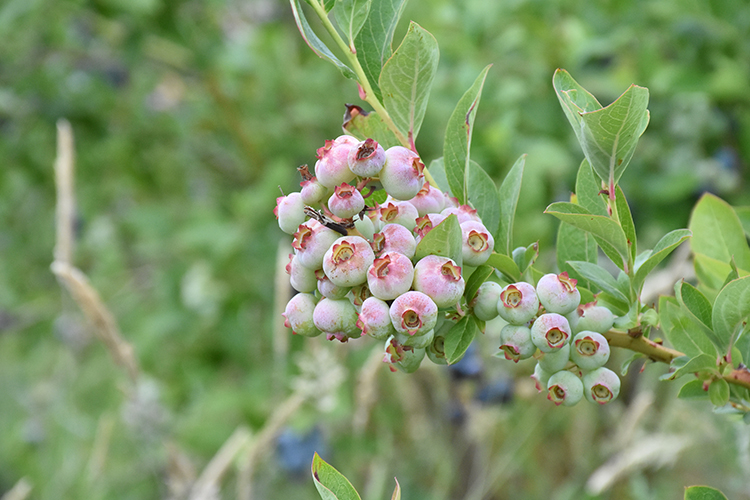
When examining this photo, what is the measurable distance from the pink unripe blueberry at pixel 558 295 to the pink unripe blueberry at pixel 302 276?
0.17m

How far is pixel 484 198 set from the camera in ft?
1.74

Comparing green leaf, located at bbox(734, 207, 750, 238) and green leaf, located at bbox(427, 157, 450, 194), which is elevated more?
green leaf, located at bbox(427, 157, 450, 194)

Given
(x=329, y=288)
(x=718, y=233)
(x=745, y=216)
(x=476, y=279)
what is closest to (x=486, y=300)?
(x=476, y=279)

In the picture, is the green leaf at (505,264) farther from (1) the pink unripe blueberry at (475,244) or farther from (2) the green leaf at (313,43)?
(2) the green leaf at (313,43)

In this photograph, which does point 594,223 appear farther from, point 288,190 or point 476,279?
point 288,190

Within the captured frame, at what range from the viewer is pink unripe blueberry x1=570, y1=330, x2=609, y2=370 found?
0.45 m

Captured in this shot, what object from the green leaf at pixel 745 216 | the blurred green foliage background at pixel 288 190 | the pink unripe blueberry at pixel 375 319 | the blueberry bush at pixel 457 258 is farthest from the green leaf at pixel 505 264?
the blurred green foliage background at pixel 288 190

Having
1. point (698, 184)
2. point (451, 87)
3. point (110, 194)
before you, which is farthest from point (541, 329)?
point (110, 194)

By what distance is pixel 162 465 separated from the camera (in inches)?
72.6

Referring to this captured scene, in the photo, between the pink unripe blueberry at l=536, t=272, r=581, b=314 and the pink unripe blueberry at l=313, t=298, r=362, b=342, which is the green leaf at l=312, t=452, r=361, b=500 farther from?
the pink unripe blueberry at l=536, t=272, r=581, b=314

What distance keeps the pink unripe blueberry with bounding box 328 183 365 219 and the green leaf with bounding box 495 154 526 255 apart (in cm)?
16

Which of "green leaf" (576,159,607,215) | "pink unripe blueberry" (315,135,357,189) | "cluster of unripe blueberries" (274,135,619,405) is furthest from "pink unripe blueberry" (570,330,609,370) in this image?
"pink unripe blueberry" (315,135,357,189)

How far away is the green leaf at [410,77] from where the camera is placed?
1.49 ft

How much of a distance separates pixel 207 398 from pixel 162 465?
1.15 feet
